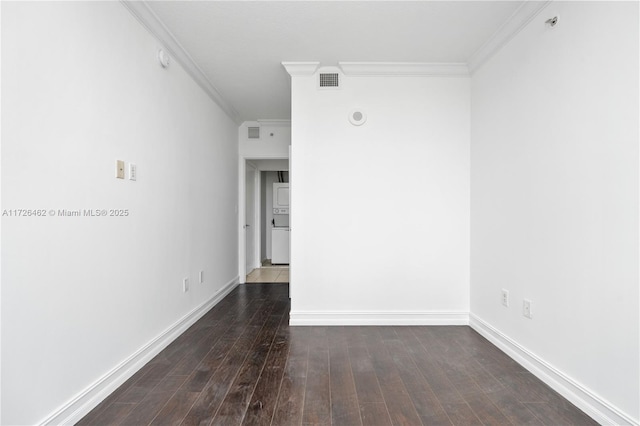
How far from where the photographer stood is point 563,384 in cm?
188

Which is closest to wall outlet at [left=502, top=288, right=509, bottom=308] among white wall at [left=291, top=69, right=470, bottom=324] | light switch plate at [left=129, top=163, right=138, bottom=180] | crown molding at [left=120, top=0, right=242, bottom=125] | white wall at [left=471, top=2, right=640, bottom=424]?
white wall at [left=471, top=2, right=640, bottom=424]

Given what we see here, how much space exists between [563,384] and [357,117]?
8.57ft

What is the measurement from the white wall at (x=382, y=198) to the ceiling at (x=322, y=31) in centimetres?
33

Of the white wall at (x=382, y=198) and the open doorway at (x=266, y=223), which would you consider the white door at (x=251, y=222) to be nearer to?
the open doorway at (x=266, y=223)

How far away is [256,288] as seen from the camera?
4605 millimetres

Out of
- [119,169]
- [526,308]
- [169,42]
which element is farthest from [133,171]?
[526,308]

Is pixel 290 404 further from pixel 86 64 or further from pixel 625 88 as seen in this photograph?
pixel 625 88

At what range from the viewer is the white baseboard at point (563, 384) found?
62.2 inches

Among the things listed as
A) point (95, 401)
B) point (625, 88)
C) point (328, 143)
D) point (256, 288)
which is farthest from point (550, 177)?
point (256, 288)

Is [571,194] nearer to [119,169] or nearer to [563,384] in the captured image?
[563,384]

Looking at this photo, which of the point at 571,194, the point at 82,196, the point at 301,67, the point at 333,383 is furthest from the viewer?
the point at 301,67

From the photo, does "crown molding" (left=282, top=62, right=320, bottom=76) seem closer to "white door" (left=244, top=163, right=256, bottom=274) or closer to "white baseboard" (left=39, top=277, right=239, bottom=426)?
"white baseboard" (left=39, top=277, right=239, bottom=426)

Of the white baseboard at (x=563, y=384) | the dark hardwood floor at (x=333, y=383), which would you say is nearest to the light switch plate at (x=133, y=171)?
the dark hardwood floor at (x=333, y=383)

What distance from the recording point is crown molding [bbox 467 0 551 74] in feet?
6.91
